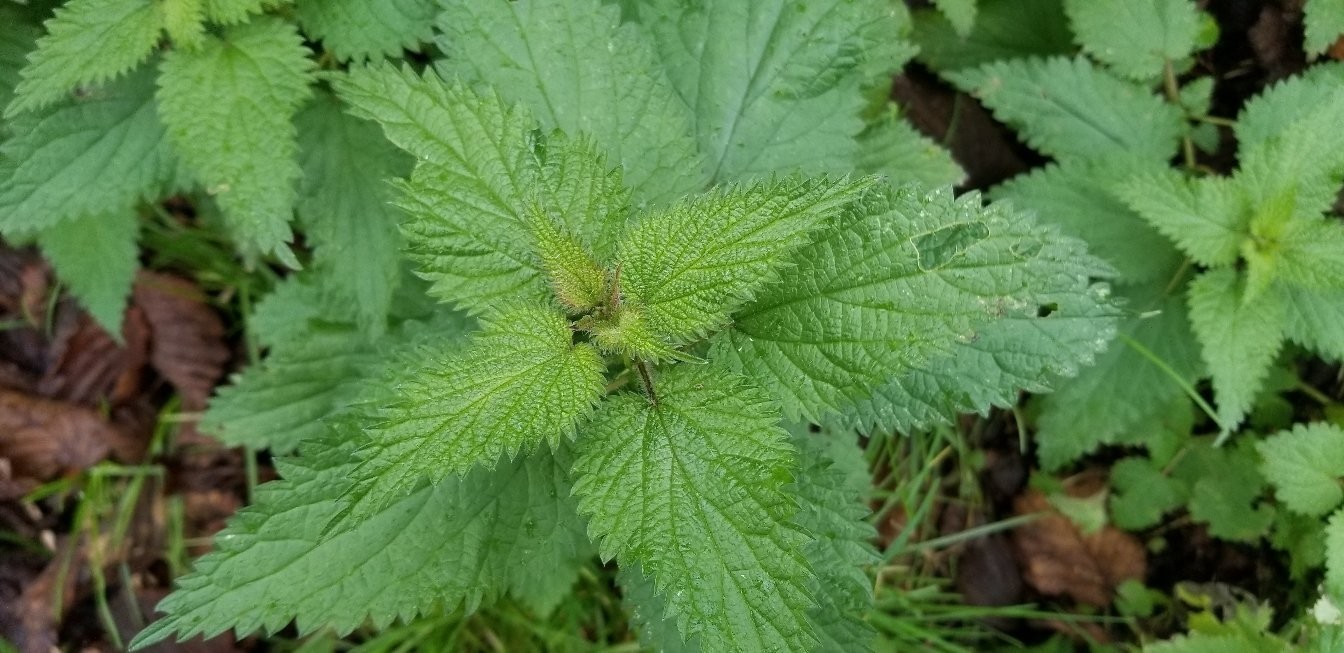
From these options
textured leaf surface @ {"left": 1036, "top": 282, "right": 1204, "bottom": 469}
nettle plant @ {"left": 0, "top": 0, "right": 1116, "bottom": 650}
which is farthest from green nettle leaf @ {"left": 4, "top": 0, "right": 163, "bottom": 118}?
textured leaf surface @ {"left": 1036, "top": 282, "right": 1204, "bottom": 469}

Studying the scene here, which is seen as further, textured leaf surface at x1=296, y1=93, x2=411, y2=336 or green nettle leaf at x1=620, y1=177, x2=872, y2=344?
textured leaf surface at x1=296, y1=93, x2=411, y2=336

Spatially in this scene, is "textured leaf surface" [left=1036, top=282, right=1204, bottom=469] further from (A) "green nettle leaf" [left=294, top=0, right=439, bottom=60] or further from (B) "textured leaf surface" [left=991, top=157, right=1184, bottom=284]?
(A) "green nettle leaf" [left=294, top=0, right=439, bottom=60]

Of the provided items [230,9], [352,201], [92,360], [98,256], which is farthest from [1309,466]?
[92,360]

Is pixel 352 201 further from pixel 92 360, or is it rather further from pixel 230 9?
pixel 92 360

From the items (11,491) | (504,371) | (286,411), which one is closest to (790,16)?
(504,371)

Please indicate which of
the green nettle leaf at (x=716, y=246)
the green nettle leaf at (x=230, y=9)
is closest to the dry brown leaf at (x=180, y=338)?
the green nettle leaf at (x=230, y=9)

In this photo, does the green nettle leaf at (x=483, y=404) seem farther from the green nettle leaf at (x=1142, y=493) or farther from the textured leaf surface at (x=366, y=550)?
the green nettle leaf at (x=1142, y=493)
